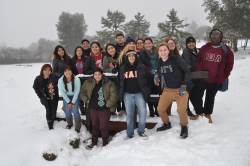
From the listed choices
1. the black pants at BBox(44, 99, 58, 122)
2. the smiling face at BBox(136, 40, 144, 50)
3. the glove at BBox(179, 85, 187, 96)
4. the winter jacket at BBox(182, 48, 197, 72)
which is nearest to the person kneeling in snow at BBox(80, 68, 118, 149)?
the black pants at BBox(44, 99, 58, 122)

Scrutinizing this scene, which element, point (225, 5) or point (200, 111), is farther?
point (225, 5)

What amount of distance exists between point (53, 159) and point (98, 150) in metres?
1.08

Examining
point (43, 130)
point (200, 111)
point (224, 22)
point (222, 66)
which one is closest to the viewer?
point (222, 66)

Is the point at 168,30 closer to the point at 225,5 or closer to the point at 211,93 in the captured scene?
the point at 225,5

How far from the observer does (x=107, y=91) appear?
24.0 ft

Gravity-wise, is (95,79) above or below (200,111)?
above

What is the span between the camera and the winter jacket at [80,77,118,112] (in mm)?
7270

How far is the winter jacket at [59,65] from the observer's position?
333 inches

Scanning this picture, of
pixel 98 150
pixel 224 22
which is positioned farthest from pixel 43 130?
pixel 224 22

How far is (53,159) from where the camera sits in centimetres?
719

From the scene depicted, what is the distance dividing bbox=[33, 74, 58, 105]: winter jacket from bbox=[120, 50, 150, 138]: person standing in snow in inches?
82.5

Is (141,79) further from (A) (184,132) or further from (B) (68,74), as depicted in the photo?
(B) (68,74)

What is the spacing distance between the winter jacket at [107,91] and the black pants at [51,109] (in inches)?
45.6

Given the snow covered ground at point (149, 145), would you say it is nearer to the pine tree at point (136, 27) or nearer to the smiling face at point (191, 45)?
the smiling face at point (191, 45)
